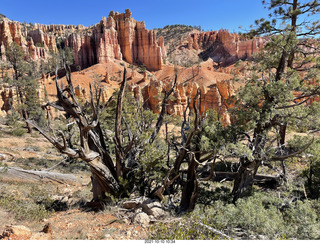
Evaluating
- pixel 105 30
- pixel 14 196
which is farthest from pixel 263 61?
pixel 105 30

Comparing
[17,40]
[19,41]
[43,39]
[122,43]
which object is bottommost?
[122,43]

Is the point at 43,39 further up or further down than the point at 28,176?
further up

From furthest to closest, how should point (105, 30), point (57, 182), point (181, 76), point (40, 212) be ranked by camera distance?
point (105, 30) < point (181, 76) < point (57, 182) < point (40, 212)

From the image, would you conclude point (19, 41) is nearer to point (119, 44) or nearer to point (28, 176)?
point (119, 44)

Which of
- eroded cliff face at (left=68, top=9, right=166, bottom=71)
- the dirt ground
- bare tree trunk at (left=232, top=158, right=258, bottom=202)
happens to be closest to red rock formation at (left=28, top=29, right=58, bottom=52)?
eroded cliff face at (left=68, top=9, right=166, bottom=71)

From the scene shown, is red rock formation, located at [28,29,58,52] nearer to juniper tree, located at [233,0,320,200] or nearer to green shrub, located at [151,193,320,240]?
juniper tree, located at [233,0,320,200]

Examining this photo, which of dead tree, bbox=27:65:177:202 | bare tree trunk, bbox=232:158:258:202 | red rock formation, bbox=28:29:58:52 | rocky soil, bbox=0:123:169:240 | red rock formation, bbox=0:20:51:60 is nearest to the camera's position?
rocky soil, bbox=0:123:169:240

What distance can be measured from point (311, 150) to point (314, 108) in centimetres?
104

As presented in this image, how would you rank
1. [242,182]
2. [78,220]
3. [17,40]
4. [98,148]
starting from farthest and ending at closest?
1. [17,40]
2. [242,182]
3. [98,148]
4. [78,220]

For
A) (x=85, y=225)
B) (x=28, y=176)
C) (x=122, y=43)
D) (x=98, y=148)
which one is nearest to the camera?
(x=85, y=225)

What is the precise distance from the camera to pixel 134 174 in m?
5.56

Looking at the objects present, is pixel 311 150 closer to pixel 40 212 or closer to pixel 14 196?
pixel 40 212

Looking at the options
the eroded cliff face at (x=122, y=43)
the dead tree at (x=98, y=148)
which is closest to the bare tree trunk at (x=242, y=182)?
the dead tree at (x=98, y=148)

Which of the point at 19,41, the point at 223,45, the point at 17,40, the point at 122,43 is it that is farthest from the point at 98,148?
the point at 223,45
